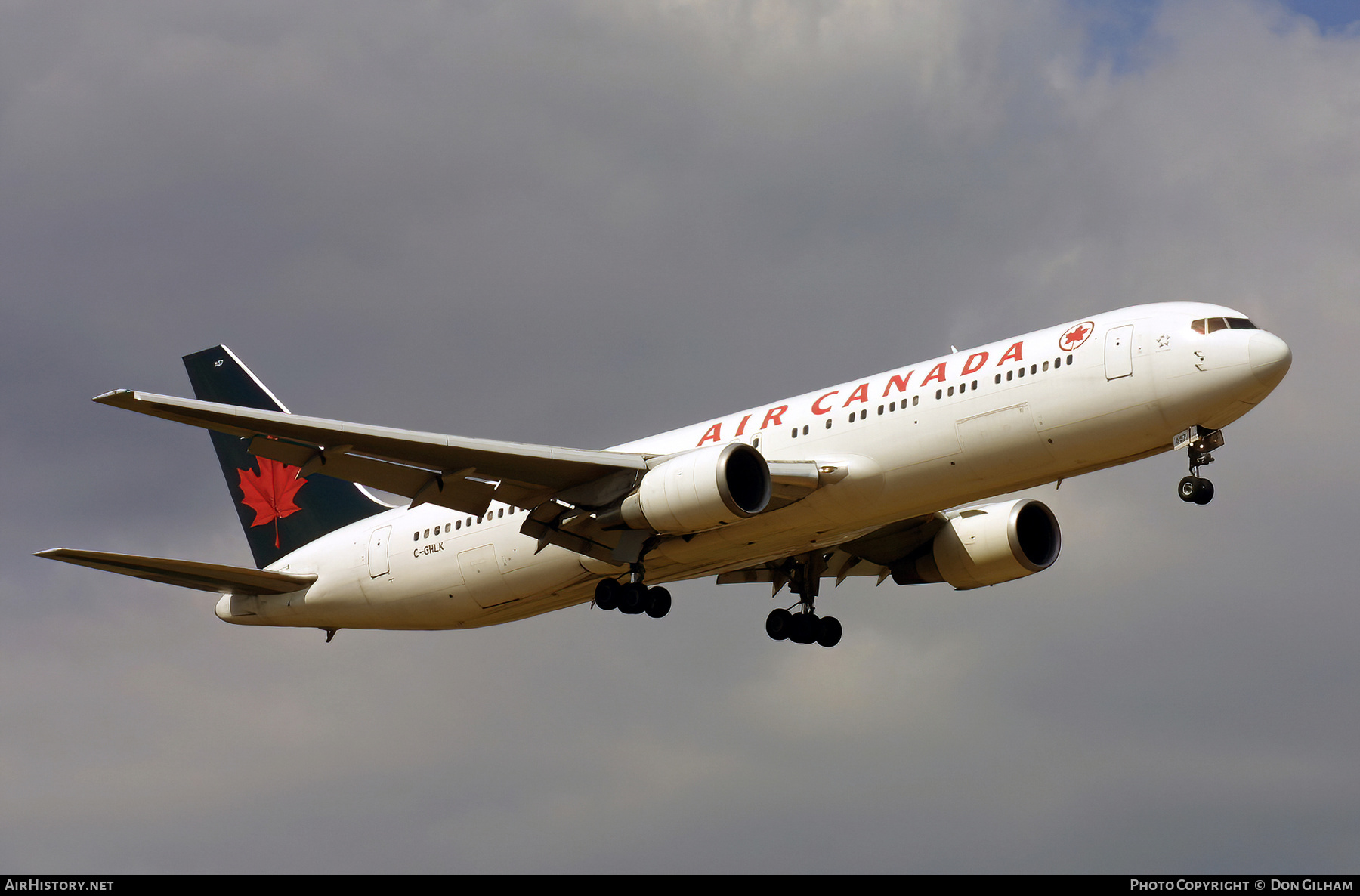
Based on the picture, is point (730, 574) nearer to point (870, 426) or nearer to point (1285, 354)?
point (870, 426)

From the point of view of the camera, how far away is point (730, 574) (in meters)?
43.0

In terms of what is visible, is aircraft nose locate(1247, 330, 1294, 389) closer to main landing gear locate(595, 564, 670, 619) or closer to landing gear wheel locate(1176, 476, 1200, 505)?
landing gear wheel locate(1176, 476, 1200, 505)

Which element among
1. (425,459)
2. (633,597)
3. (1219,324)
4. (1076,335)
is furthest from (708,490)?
(1219,324)

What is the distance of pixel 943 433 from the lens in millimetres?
32594

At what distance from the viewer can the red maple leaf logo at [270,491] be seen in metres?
44.0

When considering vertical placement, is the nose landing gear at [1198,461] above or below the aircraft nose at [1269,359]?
below

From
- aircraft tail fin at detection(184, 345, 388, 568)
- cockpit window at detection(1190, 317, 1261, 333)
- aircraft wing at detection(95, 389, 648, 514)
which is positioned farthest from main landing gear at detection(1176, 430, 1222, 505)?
aircraft tail fin at detection(184, 345, 388, 568)

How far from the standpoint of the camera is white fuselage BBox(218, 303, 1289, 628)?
31500 mm

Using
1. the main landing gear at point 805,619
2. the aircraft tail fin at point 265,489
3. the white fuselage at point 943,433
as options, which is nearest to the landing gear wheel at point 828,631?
the main landing gear at point 805,619

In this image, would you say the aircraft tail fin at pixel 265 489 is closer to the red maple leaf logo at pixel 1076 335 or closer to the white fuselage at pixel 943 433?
the white fuselage at pixel 943 433

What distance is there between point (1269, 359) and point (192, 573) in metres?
24.3

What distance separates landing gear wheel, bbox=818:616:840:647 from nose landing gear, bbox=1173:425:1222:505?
41.6ft

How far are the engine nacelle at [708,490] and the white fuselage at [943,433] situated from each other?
3.74ft

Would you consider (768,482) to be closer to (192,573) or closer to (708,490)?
(708,490)
